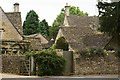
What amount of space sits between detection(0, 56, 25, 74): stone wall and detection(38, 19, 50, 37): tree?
170 ft

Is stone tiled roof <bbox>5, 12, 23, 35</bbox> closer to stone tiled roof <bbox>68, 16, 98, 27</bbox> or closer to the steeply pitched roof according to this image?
the steeply pitched roof

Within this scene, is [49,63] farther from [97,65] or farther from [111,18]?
[111,18]

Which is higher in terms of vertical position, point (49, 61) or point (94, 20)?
point (94, 20)

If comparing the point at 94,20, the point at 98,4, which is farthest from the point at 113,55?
the point at 94,20

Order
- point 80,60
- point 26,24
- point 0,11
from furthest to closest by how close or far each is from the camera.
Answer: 1. point 26,24
2. point 0,11
3. point 80,60

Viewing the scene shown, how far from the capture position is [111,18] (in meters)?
17.3

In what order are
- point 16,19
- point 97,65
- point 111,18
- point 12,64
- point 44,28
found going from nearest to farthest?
point 111,18 → point 12,64 → point 97,65 → point 16,19 → point 44,28

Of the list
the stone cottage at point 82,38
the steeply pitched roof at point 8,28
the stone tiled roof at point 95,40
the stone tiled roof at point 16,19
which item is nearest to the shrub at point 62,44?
the stone cottage at point 82,38

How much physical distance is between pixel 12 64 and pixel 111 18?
37.8ft

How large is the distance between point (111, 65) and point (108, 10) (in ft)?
30.3

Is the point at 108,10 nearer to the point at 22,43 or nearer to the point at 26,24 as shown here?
the point at 22,43

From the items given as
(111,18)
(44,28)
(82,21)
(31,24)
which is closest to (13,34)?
(111,18)

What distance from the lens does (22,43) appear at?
103 ft

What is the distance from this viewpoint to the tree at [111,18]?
16859mm
